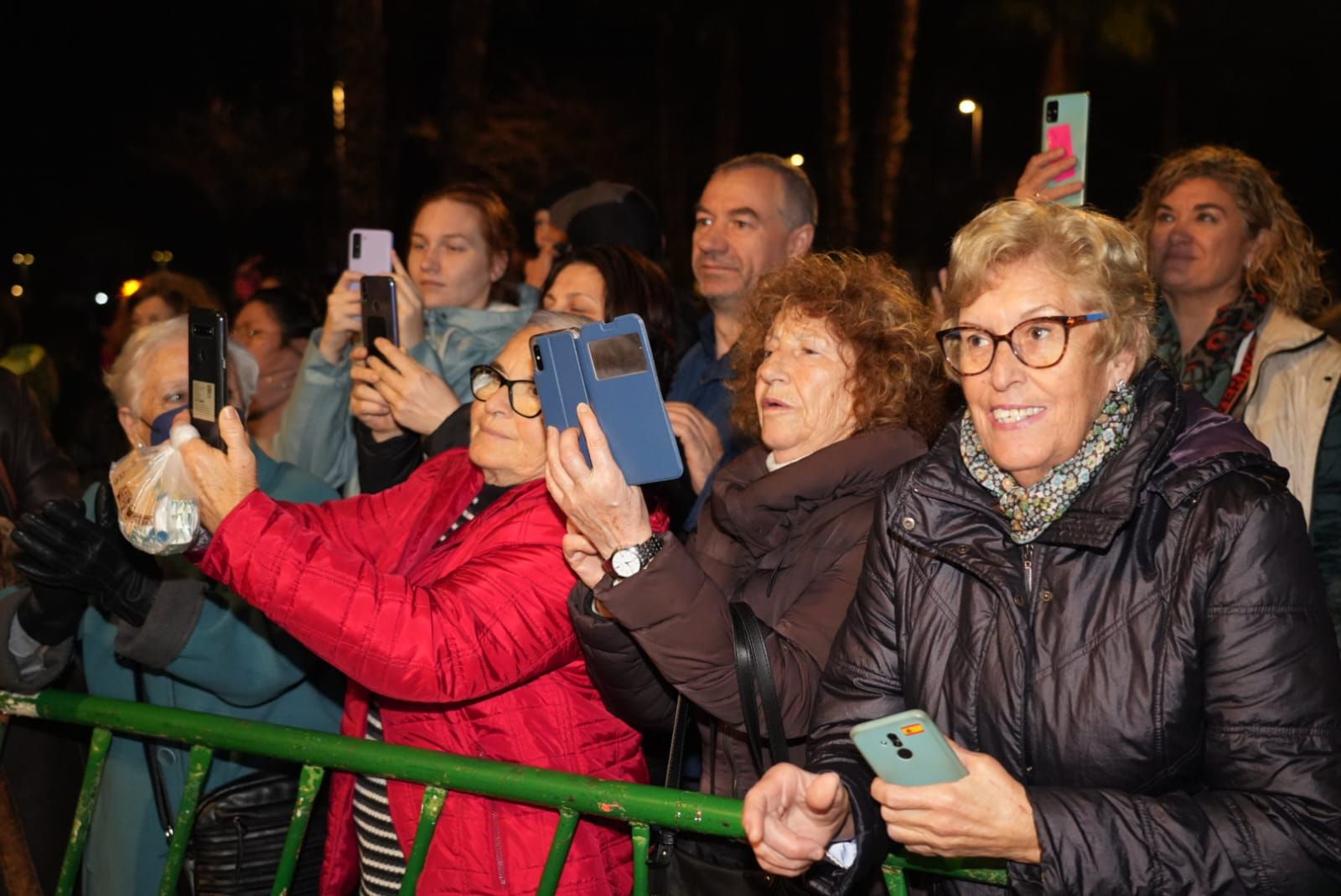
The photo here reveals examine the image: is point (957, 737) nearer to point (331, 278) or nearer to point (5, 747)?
point (5, 747)

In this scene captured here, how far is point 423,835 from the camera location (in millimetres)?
3023

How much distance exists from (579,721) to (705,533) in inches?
21.2

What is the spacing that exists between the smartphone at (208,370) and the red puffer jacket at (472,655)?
32cm

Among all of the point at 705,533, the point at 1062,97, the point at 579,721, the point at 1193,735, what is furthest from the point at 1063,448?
the point at 1062,97

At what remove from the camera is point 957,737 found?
2459 mm

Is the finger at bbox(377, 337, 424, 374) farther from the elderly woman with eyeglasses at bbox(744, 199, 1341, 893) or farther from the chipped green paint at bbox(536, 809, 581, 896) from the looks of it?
the elderly woman with eyeglasses at bbox(744, 199, 1341, 893)

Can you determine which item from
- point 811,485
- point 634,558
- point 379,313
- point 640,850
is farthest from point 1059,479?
point 379,313

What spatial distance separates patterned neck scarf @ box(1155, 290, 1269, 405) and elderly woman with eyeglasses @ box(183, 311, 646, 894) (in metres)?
2.60

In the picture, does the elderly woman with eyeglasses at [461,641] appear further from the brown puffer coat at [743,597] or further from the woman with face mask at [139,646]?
the woman with face mask at [139,646]

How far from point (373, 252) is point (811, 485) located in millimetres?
2644

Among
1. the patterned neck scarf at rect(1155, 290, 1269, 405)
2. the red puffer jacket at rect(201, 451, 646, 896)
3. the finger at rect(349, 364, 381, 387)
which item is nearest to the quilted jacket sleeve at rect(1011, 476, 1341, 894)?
the red puffer jacket at rect(201, 451, 646, 896)

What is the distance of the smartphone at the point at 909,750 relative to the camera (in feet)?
6.92

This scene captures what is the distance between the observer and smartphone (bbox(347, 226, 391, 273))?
510 centimetres

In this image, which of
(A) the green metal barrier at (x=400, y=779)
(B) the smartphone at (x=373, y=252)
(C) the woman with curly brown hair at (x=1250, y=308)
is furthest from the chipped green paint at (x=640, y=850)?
(B) the smartphone at (x=373, y=252)
